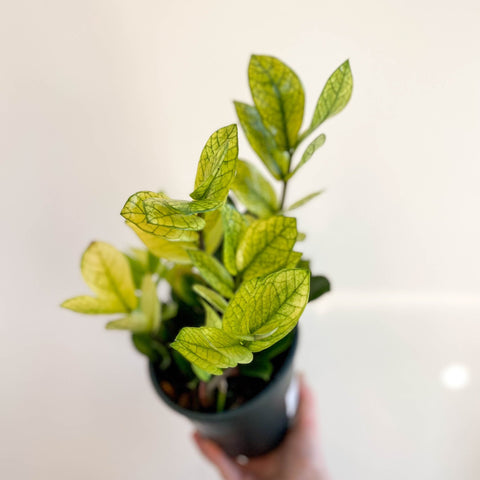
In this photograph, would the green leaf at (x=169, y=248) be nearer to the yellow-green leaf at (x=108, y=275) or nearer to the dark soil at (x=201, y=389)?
the yellow-green leaf at (x=108, y=275)

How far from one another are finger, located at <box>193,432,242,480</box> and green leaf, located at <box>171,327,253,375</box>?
1.50 ft

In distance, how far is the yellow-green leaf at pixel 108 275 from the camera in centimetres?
47

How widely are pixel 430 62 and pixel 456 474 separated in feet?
2.24

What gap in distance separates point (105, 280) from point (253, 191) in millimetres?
Answer: 171

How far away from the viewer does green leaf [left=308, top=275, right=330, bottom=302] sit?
0.46m

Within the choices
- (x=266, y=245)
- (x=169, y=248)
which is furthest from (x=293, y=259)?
(x=169, y=248)

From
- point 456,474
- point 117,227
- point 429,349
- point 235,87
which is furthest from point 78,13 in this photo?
point 456,474

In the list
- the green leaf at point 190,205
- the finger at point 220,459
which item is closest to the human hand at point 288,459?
the finger at point 220,459

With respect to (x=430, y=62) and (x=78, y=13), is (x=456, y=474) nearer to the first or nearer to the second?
(x=430, y=62)

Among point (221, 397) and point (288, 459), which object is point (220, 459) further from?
point (221, 397)

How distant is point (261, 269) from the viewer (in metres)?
0.41

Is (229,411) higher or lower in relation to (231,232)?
lower

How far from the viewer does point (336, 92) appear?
1.24ft

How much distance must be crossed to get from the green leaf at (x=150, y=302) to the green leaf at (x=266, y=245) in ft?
0.39
